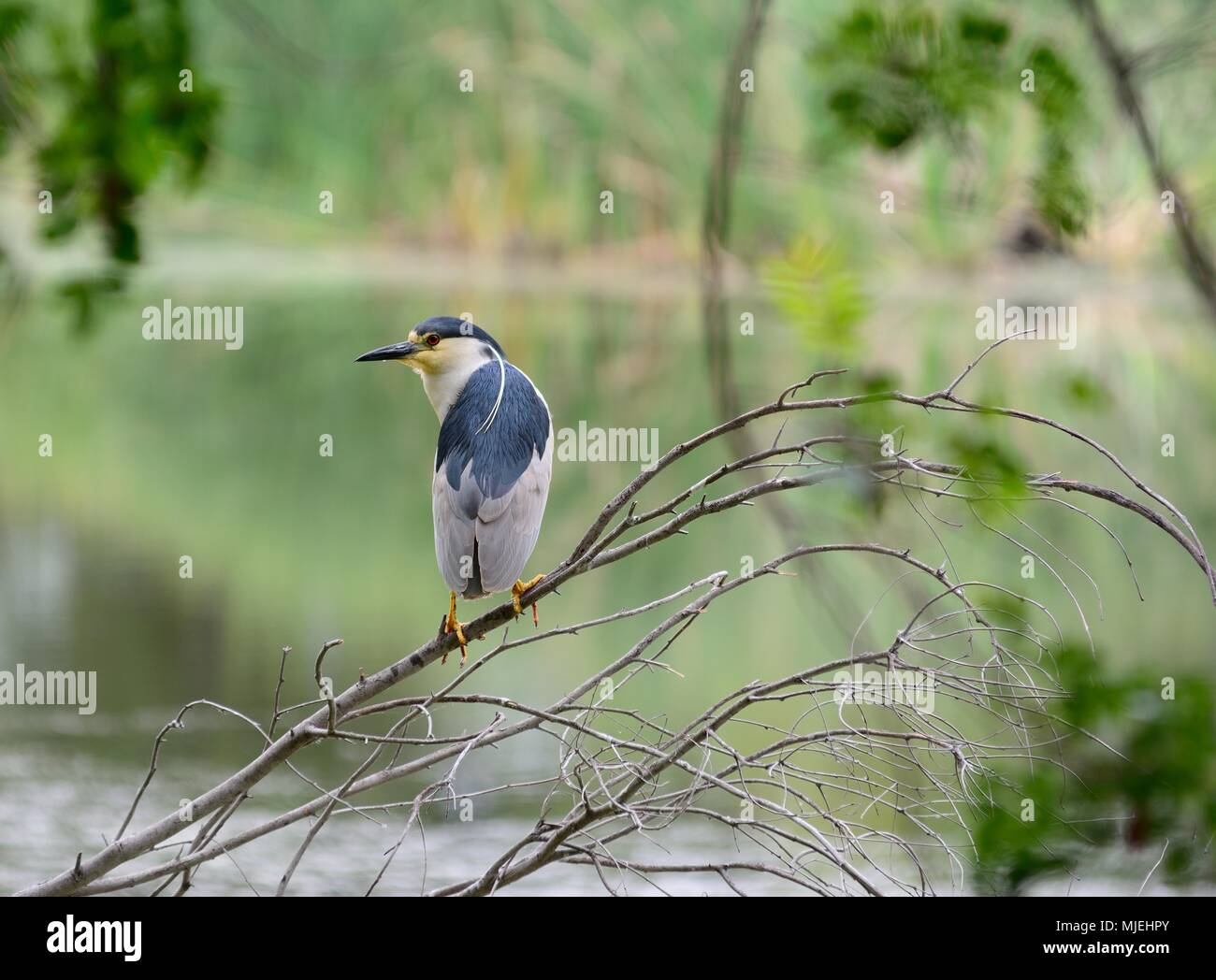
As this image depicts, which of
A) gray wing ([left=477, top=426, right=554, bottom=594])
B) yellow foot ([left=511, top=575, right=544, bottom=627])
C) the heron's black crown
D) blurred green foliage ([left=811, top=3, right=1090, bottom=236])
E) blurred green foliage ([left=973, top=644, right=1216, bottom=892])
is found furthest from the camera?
the heron's black crown

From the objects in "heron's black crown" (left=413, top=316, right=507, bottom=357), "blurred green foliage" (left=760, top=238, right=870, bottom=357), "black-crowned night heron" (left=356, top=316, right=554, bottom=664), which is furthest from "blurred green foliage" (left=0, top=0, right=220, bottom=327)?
"heron's black crown" (left=413, top=316, right=507, bottom=357)

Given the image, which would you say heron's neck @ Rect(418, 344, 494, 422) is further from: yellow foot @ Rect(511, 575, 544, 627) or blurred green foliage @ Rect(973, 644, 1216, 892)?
blurred green foliage @ Rect(973, 644, 1216, 892)

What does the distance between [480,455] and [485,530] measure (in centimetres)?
10

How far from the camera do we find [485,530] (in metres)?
1.53

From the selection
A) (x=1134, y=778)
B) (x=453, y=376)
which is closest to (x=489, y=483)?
(x=453, y=376)

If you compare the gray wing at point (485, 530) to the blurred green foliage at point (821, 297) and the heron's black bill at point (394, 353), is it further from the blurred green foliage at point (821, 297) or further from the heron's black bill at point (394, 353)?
the blurred green foliage at point (821, 297)

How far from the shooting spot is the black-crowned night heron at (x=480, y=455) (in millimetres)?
1527

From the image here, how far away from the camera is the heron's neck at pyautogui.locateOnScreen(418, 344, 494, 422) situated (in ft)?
5.52

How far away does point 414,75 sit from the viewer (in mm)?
7996

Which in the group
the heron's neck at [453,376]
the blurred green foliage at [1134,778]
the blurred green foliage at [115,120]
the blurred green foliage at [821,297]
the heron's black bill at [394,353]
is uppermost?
the blurred green foliage at [115,120]

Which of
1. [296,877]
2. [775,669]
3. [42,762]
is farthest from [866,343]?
[775,669]

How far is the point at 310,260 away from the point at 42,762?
5.31 metres

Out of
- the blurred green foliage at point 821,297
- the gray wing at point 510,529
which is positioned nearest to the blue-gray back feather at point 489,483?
the gray wing at point 510,529
